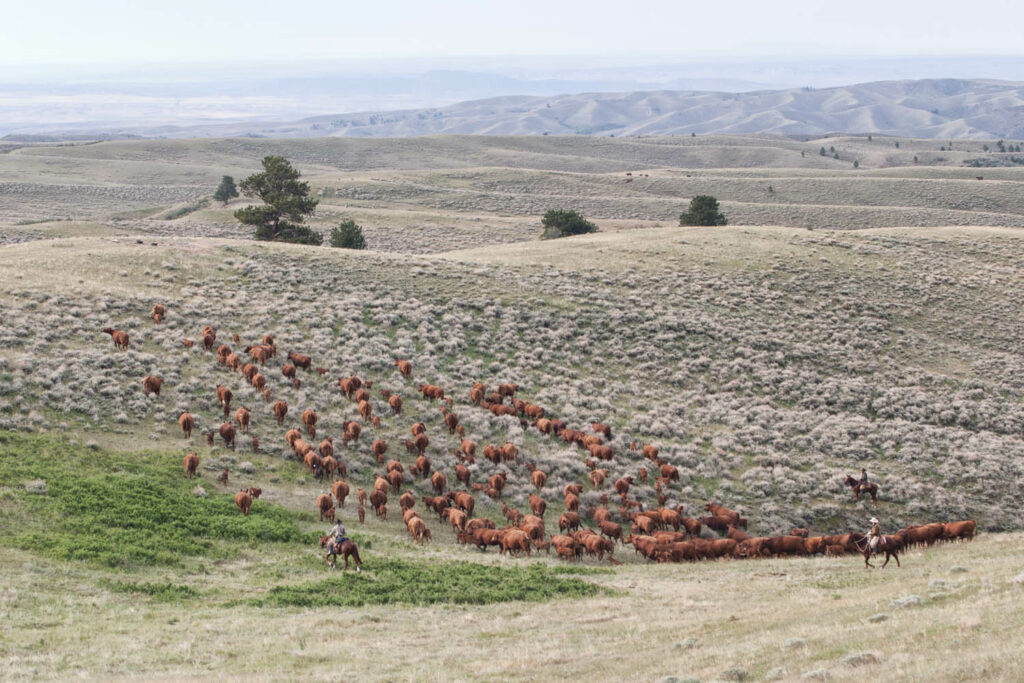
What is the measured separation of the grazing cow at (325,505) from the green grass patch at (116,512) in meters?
0.74

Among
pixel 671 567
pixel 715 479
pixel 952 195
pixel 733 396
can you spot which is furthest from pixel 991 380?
pixel 952 195

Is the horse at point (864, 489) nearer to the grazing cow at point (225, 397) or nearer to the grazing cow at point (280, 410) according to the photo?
the grazing cow at point (280, 410)

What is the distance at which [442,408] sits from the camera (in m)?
28.2

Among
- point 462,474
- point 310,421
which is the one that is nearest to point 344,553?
point 462,474

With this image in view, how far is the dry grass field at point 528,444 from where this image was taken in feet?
39.7

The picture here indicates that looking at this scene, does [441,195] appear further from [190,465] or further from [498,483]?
[190,465]

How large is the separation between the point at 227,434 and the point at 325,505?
507cm

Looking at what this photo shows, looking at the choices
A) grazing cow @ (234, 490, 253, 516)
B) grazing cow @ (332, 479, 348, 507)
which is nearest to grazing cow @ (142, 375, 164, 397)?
grazing cow @ (234, 490, 253, 516)

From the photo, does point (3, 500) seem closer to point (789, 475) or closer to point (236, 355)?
point (236, 355)

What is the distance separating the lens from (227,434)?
76.8 feet

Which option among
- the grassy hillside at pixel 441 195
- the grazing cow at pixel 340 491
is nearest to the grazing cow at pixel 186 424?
the grazing cow at pixel 340 491

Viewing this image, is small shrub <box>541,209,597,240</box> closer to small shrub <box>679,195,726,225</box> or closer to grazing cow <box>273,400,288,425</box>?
small shrub <box>679,195,726,225</box>

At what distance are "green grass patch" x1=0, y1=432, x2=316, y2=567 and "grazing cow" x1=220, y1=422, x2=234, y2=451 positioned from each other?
1.84m

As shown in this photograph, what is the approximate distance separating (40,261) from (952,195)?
109213 mm
